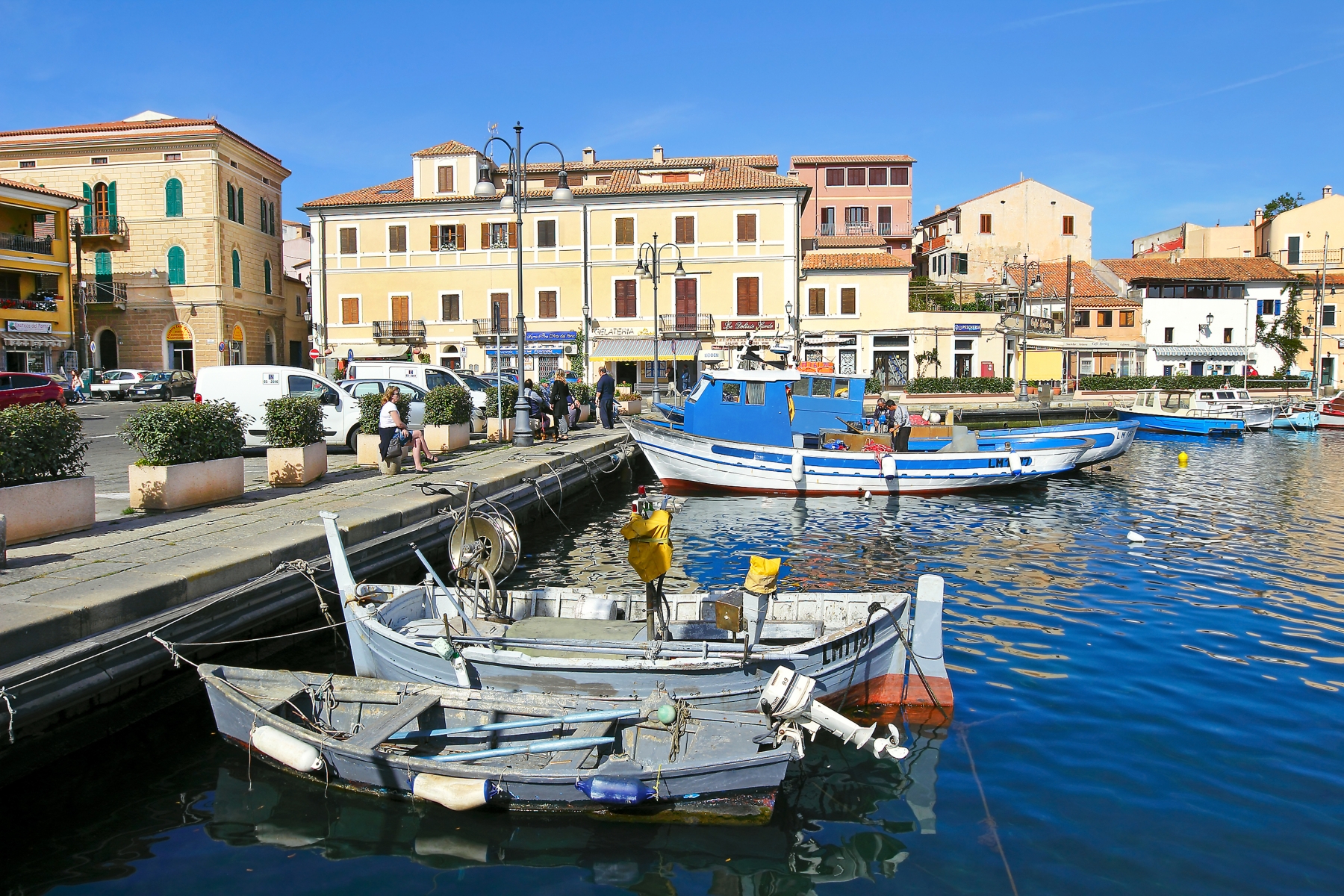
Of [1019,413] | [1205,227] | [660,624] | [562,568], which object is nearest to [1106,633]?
[660,624]

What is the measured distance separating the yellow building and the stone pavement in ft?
93.4

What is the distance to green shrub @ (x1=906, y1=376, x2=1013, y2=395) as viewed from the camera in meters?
41.4

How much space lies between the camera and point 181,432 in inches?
423

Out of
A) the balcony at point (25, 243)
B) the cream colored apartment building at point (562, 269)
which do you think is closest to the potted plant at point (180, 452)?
the cream colored apartment building at point (562, 269)

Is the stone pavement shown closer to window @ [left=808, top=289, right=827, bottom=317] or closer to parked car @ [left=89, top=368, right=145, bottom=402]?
parked car @ [left=89, top=368, right=145, bottom=402]

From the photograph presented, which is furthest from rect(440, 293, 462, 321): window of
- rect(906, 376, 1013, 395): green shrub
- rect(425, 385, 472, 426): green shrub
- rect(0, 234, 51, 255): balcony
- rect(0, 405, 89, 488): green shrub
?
rect(0, 405, 89, 488): green shrub

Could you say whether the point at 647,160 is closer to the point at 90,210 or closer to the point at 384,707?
the point at 90,210

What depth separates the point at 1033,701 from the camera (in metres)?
7.75

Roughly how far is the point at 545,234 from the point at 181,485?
3342 centimetres

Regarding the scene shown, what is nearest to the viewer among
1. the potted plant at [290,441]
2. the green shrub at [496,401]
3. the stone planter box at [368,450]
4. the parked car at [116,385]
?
the potted plant at [290,441]

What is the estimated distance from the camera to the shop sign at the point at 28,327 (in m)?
36.2

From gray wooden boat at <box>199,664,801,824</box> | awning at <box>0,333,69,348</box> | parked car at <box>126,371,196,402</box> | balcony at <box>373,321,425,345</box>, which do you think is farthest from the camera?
balcony at <box>373,321,425,345</box>

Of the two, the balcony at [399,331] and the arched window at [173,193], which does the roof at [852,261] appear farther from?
the arched window at [173,193]

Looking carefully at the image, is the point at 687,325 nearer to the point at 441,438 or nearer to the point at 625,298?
the point at 625,298
